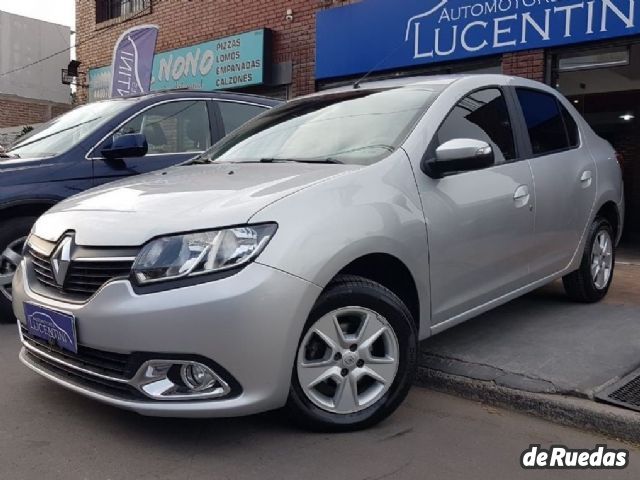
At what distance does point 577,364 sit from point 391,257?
140 cm

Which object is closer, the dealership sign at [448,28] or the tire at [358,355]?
the tire at [358,355]

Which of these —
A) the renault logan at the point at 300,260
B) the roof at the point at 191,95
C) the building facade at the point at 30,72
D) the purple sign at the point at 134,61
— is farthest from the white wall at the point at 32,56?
the renault logan at the point at 300,260

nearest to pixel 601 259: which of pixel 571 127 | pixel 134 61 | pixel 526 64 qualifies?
pixel 571 127

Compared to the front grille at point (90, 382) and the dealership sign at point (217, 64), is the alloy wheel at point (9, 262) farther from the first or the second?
the dealership sign at point (217, 64)

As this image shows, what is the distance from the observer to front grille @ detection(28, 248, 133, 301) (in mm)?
2684

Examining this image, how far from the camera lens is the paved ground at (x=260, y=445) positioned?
8.63ft

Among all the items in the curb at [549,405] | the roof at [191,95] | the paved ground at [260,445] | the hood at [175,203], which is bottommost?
the paved ground at [260,445]

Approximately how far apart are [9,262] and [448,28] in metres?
6.07

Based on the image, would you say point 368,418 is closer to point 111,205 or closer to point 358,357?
point 358,357

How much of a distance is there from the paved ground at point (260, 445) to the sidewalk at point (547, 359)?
0.11 m

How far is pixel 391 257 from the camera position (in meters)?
3.09

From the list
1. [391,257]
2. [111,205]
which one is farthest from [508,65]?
[111,205]

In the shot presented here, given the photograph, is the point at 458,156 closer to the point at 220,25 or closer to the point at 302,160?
the point at 302,160

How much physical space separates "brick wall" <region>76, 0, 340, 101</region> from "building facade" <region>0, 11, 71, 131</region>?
8.81 m
